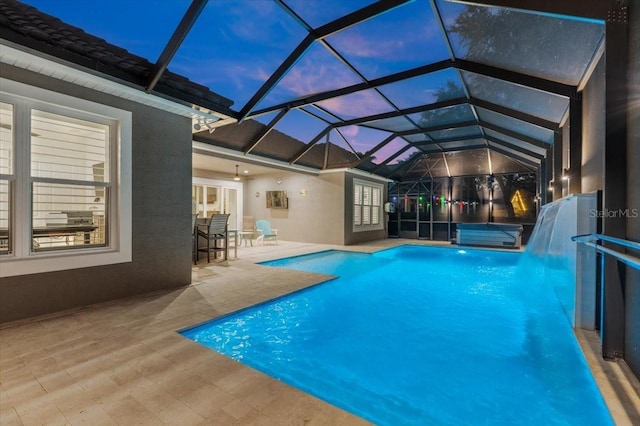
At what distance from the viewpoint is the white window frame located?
127 inches

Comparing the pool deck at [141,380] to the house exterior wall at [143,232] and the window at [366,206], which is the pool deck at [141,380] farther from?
the window at [366,206]

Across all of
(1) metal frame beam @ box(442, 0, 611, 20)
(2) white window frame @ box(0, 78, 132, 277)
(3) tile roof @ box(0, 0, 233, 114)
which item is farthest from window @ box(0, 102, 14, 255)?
(1) metal frame beam @ box(442, 0, 611, 20)

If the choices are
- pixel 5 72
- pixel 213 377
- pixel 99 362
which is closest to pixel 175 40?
pixel 5 72

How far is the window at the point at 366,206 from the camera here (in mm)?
11734

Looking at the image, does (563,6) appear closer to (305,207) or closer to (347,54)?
(347,54)

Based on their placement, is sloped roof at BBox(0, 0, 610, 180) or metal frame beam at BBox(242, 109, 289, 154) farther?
metal frame beam at BBox(242, 109, 289, 154)

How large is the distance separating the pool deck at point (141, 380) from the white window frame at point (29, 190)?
663 millimetres

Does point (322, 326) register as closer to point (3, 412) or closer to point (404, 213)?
point (3, 412)

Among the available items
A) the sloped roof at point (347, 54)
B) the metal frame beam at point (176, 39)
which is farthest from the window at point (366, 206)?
the metal frame beam at point (176, 39)

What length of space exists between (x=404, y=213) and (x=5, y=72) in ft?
45.6

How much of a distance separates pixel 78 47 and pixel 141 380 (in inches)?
144

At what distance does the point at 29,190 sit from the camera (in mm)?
3326

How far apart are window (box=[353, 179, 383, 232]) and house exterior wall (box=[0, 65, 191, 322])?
25.3 feet

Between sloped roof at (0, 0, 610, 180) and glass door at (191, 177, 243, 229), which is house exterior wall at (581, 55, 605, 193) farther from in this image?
glass door at (191, 177, 243, 229)
